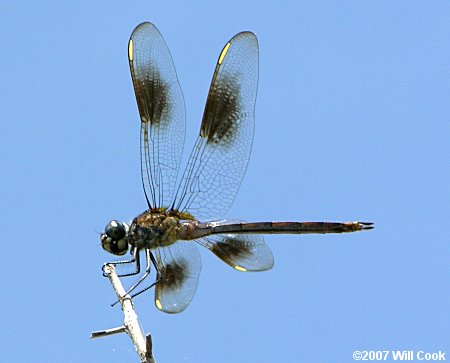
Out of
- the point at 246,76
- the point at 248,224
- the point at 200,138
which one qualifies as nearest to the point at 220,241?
the point at 248,224

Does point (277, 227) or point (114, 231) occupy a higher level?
point (277, 227)

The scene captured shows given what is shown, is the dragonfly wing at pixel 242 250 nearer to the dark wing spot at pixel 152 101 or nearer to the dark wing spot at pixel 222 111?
the dark wing spot at pixel 222 111

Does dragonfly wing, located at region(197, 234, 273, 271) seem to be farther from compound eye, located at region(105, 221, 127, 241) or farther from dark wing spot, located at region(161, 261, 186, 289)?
compound eye, located at region(105, 221, 127, 241)

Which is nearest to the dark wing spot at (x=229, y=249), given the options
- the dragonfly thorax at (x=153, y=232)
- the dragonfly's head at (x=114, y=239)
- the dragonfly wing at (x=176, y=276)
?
the dragonfly wing at (x=176, y=276)

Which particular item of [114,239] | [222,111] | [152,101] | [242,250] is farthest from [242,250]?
[152,101]

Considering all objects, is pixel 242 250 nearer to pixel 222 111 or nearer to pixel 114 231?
pixel 114 231

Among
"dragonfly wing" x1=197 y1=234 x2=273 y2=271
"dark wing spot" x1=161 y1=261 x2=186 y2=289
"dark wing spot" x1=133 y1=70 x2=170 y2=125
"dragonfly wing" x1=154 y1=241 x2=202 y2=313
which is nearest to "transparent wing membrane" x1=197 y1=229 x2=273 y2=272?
"dragonfly wing" x1=197 y1=234 x2=273 y2=271

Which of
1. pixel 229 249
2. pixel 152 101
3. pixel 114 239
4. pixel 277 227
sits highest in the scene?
pixel 152 101
